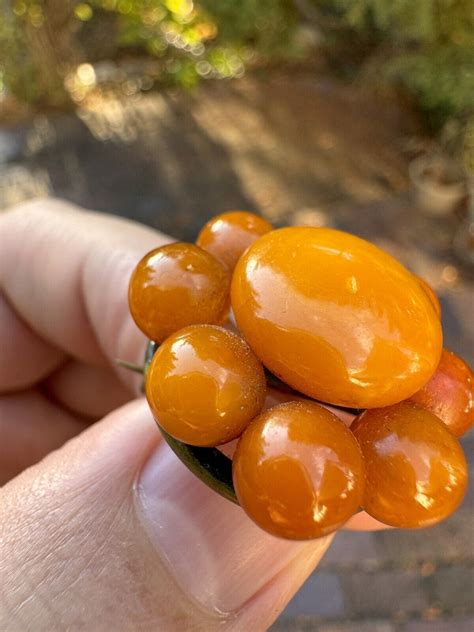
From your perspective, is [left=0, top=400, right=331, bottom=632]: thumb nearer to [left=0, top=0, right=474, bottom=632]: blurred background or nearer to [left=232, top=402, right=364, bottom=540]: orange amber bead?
[left=232, top=402, right=364, bottom=540]: orange amber bead

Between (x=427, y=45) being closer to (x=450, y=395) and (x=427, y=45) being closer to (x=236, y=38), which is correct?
(x=236, y=38)

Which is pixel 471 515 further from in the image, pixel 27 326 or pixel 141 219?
pixel 141 219

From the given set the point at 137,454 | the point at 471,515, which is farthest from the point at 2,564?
the point at 471,515

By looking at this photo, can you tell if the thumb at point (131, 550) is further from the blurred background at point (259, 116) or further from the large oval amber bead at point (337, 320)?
the blurred background at point (259, 116)

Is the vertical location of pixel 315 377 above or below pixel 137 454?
above

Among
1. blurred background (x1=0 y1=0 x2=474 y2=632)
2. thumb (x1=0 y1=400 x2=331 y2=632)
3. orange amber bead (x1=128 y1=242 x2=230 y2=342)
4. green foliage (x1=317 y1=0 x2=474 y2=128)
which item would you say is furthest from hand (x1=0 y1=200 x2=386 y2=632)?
green foliage (x1=317 y1=0 x2=474 y2=128)

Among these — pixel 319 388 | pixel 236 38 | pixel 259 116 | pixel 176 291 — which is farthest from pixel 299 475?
pixel 236 38
